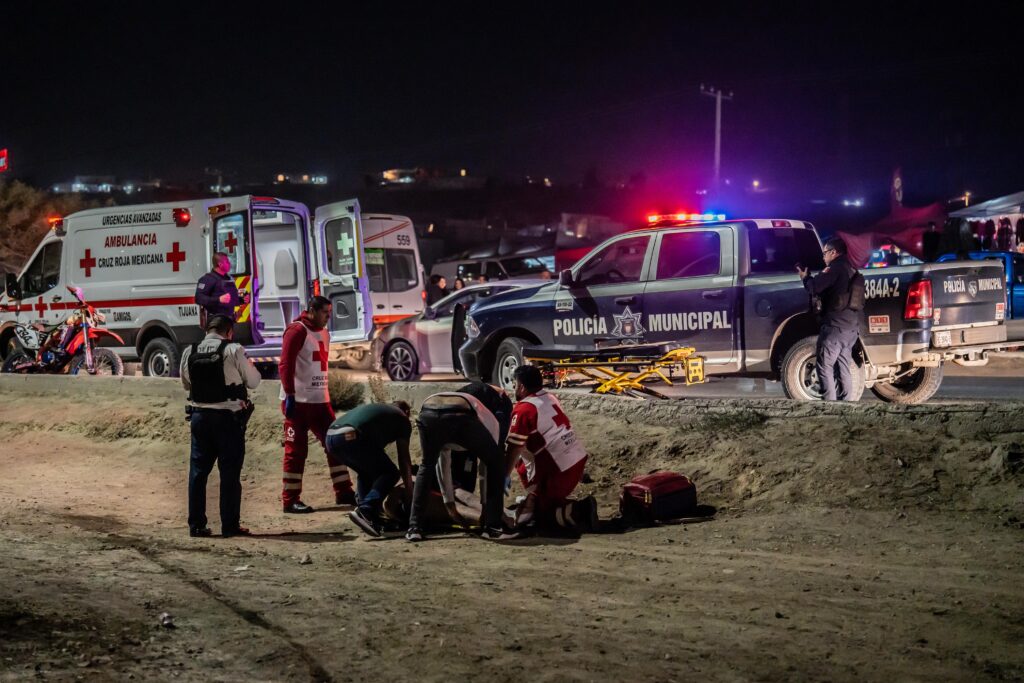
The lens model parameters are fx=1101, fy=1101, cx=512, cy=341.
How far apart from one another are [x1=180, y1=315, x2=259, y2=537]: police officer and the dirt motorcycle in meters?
8.40

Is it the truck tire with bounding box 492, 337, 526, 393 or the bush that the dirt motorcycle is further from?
the truck tire with bounding box 492, 337, 526, 393

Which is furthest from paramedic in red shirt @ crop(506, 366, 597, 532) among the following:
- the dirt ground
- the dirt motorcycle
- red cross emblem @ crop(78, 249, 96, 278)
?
red cross emblem @ crop(78, 249, 96, 278)

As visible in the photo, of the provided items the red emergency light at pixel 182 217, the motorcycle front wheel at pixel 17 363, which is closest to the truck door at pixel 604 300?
the red emergency light at pixel 182 217

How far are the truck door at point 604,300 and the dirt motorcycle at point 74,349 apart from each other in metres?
7.64

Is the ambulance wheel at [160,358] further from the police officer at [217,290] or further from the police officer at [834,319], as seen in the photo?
the police officer at [834,319]

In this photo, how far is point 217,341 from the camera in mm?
8203

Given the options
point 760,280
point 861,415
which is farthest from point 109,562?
point 760,280

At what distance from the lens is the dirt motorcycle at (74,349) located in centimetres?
1602

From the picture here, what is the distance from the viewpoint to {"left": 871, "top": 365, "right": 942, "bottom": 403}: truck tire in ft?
34.7

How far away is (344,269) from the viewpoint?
16.2 meters

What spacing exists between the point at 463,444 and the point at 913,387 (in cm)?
524

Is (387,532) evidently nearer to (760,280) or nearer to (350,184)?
(760,280)

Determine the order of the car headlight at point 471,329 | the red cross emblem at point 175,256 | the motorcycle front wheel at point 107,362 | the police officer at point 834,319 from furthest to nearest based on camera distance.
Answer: the motorcycle front wheel at point 107,362 < the red cross emblem at point 175,256 < the car headlight at point 471,329 < the police officer at point 834,319

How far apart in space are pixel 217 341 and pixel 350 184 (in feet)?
247
